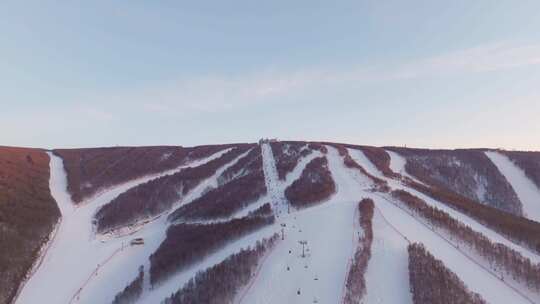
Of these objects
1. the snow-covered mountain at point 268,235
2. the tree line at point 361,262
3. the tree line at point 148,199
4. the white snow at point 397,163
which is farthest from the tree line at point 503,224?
the tree line at point 148,199

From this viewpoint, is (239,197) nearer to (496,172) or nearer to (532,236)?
(532,236)

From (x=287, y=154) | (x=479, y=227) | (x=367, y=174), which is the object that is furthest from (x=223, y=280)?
(x=287, y=154)

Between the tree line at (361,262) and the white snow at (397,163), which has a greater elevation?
the white snow at (397,163)

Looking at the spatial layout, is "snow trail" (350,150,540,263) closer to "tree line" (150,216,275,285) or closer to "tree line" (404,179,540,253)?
"tree line" (404,179,540,253)

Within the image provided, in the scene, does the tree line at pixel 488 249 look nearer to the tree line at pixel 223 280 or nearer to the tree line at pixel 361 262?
the tree line at pixel 361 262

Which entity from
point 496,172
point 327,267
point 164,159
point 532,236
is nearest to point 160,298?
point 327,267

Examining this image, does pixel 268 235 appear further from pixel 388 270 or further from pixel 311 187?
pixel 311 187

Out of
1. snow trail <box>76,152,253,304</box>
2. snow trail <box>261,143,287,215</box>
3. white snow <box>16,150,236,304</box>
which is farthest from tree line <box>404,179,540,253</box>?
white snow <box>16,150,236,304</box>
